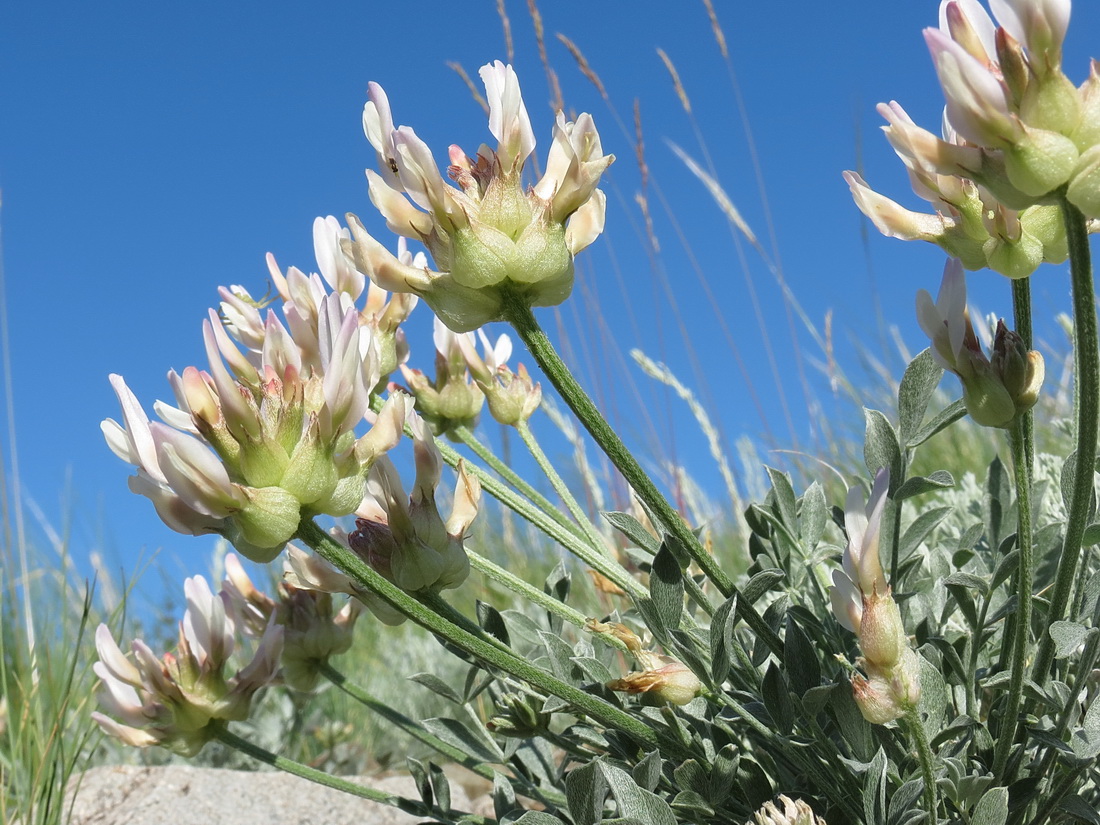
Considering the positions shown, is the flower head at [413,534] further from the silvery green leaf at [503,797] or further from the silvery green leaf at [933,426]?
the silvery green leaf at [933,426]

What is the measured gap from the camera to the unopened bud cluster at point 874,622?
95cm

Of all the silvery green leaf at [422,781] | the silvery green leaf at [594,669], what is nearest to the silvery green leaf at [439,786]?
the silvery green leaf at [422,781]

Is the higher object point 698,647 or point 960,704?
point 698,647

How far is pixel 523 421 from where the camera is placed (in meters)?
1.66

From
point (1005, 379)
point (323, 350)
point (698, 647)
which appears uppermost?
point (323, 350)

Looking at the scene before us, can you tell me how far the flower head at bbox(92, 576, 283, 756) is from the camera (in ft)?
4.75

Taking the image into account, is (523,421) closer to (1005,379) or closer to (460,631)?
(460,631)

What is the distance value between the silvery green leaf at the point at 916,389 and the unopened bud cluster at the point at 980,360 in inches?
4.7

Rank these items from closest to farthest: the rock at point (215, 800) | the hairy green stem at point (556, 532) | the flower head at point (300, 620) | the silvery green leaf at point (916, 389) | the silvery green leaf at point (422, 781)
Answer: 1. the silvery green leaf at point (916, 389)
2. the hairy green stem at point (556, 532)
3. the silvery green leaf at point (422, 781)
4. the flower head at point (300, 620)
5. the rock at point (215, 800)

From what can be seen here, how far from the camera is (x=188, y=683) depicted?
4.81 ft

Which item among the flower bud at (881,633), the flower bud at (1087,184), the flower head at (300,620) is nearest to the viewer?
the flower bud at (1087,184)

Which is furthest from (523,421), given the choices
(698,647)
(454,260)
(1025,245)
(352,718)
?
(352,718)

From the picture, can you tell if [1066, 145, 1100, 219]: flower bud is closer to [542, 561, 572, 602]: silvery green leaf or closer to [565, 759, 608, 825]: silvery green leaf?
[565, 759, 608, 825]: silvery green leaf

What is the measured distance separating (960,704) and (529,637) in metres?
0.58
